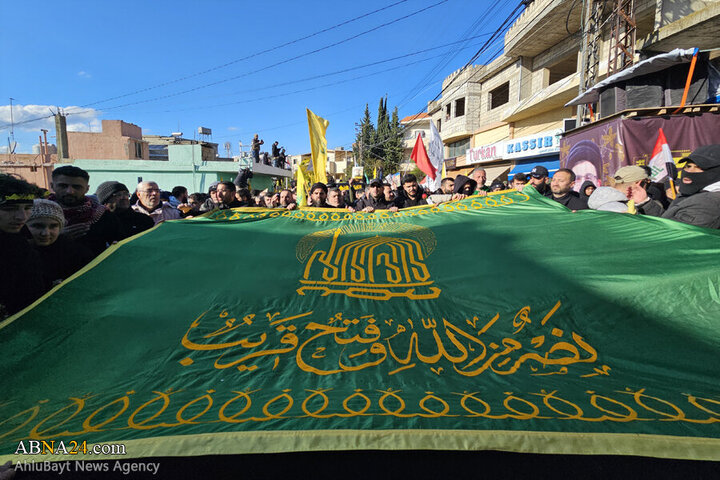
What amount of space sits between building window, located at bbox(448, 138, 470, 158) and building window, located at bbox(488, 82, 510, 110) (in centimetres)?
308

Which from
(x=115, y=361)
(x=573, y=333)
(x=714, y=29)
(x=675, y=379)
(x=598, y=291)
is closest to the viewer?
(x=675, y=379)

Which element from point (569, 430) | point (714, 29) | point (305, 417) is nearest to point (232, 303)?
point (305, 417)

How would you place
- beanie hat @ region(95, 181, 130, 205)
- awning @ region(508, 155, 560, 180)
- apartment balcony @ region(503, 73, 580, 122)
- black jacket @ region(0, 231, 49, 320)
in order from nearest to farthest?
black jacket @ region(0, 231, 49, 320)
beanie hat @ region(95, 181, 130, 205)
apartment balcony @ region(503, 73, 580, 122)
awning @ region(508, 155, 560, 180)

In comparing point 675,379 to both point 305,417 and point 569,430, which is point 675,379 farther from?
point 305,417

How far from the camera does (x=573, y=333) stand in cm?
207

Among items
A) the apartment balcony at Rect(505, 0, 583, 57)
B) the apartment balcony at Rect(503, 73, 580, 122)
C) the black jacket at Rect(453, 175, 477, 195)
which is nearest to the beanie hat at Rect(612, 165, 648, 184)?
the black jacket at Rect(453, 175, 477, 195)

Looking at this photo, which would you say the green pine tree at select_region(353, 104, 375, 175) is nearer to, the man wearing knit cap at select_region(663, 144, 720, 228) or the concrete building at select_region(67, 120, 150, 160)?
the concrete building at select_region(67, 120, 150, 160)

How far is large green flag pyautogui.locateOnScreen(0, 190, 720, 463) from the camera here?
4.68ft

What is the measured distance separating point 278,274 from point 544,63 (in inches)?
767

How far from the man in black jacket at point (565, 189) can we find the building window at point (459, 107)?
80.2ft

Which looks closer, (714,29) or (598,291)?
(598,291)

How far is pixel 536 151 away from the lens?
15469 mm

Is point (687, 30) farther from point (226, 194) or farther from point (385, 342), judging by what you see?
point (385, 342)

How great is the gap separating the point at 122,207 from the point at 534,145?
1630 cm
